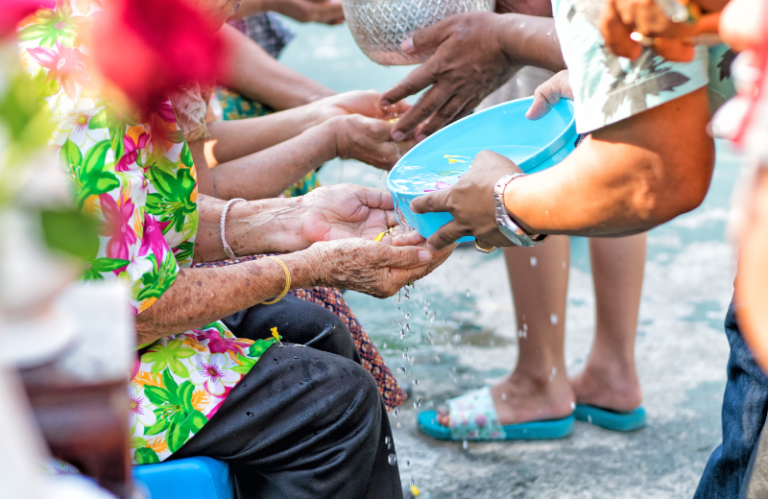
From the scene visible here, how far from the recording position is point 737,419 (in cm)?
115

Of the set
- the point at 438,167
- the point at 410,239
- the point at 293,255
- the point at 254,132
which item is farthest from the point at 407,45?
the point at 254,132

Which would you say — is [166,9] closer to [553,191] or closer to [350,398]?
[553,191]

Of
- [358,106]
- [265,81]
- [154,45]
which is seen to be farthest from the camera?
[265,81]

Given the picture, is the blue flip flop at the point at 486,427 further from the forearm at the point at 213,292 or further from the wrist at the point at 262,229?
the forearm at the point at 213,292

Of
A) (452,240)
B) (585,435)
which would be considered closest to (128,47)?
(452,240)

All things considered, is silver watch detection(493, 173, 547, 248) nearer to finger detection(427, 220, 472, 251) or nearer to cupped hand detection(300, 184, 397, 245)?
finger detection(427, 220, 472, 251)

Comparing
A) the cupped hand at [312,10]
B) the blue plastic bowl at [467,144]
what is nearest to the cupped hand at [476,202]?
the blue plastic bowl at [467,144]

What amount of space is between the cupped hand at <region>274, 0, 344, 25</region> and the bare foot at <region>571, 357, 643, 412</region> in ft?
5.35

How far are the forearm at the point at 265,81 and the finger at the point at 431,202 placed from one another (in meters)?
1.22

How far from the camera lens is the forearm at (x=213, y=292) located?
1.14m

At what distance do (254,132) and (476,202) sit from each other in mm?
1253

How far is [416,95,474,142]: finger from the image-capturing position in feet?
5.79

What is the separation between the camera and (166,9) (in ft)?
1.56

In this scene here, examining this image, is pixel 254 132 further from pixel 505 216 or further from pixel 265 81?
pixel 505 216
